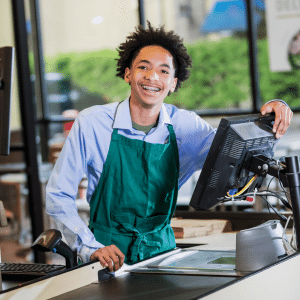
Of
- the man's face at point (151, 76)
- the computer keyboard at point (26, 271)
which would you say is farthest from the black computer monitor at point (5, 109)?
the man's face at point (151, 76)

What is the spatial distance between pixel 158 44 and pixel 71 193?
0.62 metres

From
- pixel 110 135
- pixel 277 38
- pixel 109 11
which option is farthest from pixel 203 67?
pixel 110 135

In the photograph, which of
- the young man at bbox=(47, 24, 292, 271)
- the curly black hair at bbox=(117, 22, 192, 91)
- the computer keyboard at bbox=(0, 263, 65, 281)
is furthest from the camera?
the curly black hair at bbox=(117, 22, 192, 91)

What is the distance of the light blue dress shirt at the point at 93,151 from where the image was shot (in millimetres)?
1688

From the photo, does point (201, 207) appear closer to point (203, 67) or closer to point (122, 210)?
point (122, 210)

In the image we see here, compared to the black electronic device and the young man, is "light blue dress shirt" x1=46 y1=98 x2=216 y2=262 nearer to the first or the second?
the young man

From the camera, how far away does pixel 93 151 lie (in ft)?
6.13

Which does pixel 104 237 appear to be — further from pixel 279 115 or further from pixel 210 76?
pixel 210 76

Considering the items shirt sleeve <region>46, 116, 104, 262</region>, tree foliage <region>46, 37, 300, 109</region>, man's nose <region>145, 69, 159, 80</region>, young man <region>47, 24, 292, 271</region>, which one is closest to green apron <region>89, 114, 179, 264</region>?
young man <region>47, 24, 292, 271</region>

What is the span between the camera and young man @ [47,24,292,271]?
1.84 meters

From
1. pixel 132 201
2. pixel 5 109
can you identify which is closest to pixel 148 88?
pixel 132 201

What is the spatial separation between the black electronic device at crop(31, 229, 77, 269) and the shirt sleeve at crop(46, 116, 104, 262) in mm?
Answer: 126

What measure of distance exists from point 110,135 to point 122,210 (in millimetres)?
257

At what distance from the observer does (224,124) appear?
1559 mm
